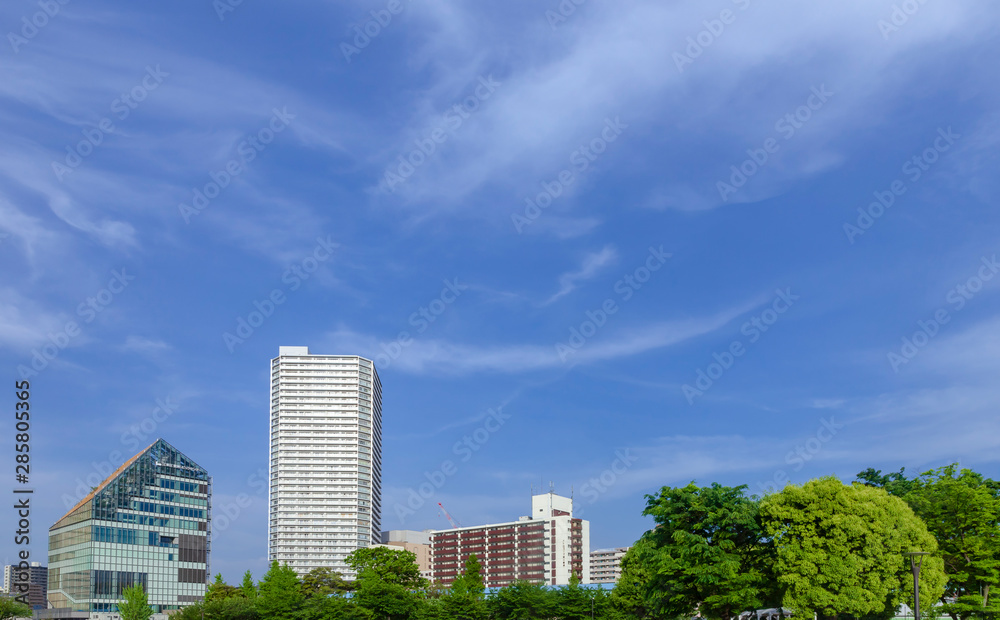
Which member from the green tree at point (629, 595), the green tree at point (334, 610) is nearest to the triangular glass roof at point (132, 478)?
the green tree at point (334, 610)

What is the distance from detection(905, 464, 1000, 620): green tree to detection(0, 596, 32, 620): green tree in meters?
95.9

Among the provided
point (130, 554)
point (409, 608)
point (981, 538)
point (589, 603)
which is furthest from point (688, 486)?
point (130, 554)

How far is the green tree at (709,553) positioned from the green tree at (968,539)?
12.4 metres

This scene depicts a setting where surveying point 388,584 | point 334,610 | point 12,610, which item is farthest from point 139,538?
point 388,584

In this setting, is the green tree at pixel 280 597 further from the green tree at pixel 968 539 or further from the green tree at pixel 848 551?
the green tree at pixel 968 539

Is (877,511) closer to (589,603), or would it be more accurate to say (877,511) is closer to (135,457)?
(589,603)

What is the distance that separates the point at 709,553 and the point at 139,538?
96575 mm

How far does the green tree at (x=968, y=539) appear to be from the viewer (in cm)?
5603

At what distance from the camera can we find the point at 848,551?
5197 cm

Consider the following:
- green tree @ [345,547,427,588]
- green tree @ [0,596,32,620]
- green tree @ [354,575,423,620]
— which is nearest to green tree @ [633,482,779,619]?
green tree @ [354,575,423,620]

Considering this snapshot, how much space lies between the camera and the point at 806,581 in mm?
51625

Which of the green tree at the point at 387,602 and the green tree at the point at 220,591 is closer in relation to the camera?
the green tree at the point at 387,602

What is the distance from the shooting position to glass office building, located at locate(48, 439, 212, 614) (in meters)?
118

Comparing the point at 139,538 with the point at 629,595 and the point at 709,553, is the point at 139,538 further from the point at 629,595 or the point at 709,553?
the point at 709,553
